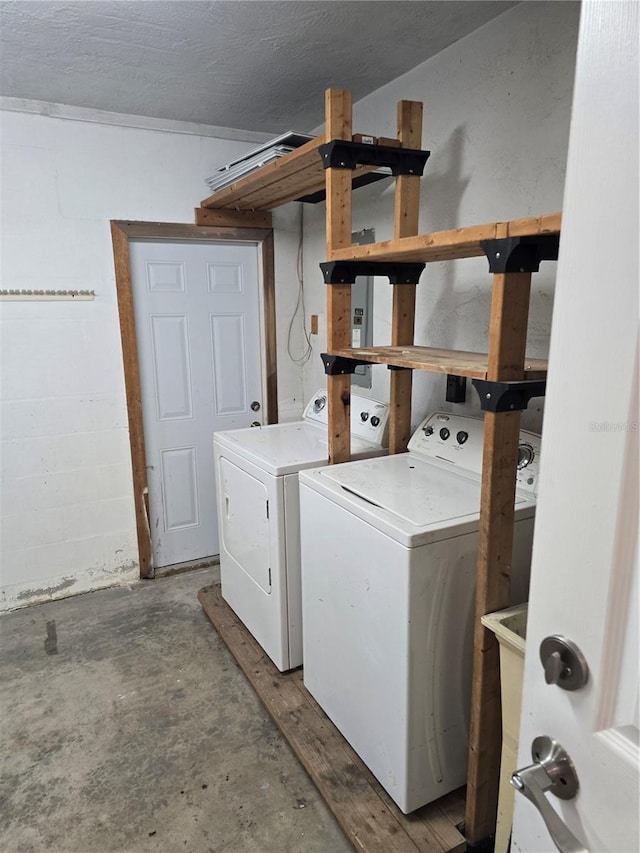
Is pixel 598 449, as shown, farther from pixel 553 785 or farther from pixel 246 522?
Result: pixel 246 522

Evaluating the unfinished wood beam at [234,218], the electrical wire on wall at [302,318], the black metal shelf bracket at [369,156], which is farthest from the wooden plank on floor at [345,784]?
the unfinished wood beam at [234,218]

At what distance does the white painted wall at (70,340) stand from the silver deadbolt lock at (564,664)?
9.01 feet

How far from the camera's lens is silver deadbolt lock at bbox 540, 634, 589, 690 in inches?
24.6

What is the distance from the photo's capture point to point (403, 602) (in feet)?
4.80

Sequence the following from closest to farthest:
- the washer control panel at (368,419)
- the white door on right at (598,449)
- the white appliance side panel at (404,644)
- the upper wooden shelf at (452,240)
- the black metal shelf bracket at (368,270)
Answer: the white door on right at (598,449) < the upper wooden shelf at (452,240) < the white appliance side panel at (404,644) < the black metal shelf bracket at (368,270) < the washer control panel at (368,419)

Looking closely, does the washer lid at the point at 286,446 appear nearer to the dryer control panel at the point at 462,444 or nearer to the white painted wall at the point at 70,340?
the dryer control panel at the point at 462,444

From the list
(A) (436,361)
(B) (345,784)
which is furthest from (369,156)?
(B) (345,784)

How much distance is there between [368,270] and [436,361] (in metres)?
0.60

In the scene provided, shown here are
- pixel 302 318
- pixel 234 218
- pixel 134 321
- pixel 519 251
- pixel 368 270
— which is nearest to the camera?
pixel 519 251

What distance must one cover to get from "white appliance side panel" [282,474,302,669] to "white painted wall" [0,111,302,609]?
138 cm

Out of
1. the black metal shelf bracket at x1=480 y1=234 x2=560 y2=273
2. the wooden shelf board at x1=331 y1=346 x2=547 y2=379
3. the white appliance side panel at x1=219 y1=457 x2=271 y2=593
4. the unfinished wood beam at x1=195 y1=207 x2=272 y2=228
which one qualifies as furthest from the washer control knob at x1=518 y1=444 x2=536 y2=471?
the unfinished wood beam at x1=195 y1=207 x2=272 y2=228

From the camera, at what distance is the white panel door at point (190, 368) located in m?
3.03

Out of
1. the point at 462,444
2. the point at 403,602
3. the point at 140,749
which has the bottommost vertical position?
the point at 140,749

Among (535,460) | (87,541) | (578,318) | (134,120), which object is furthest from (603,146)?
(87,541)
